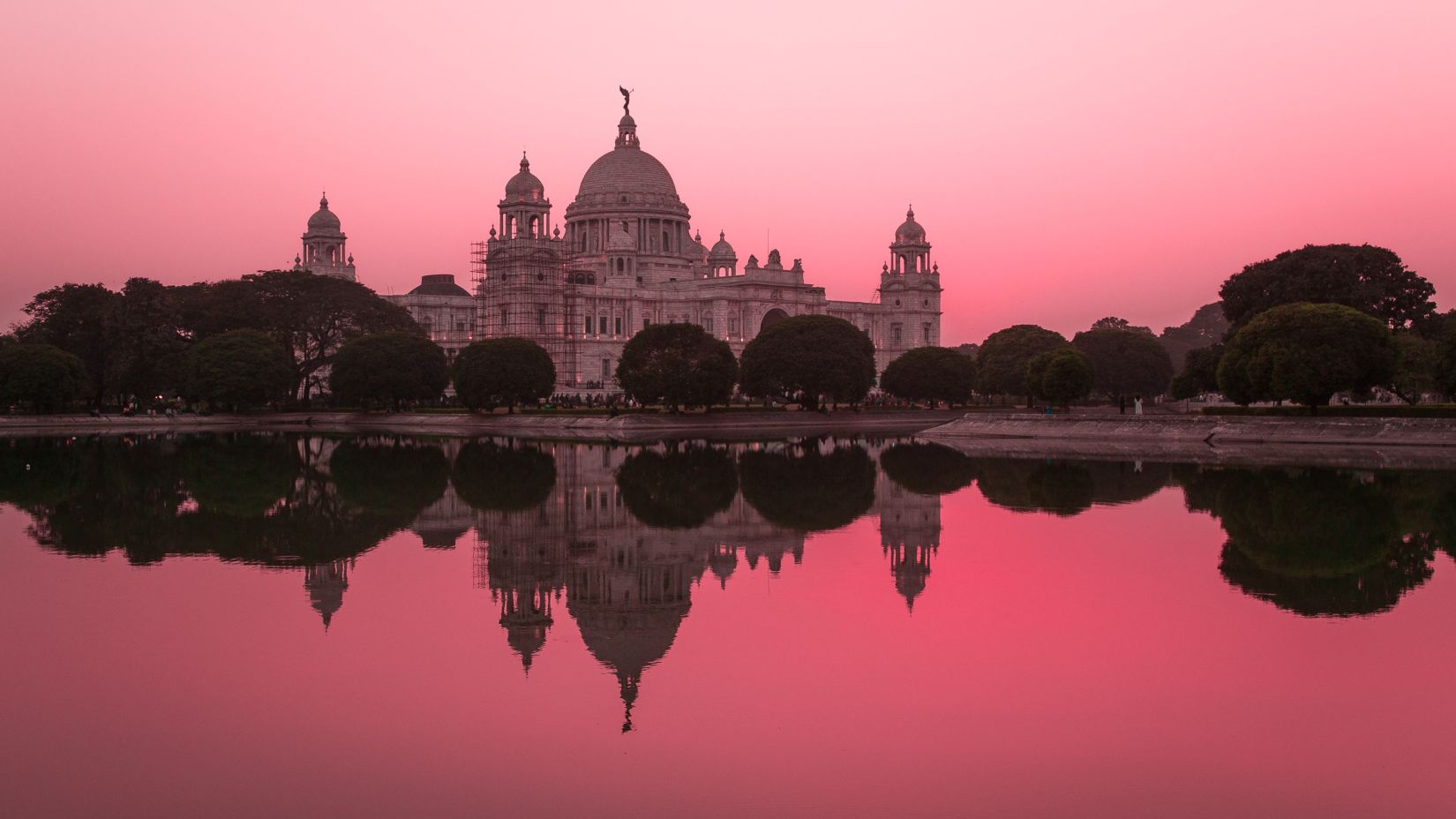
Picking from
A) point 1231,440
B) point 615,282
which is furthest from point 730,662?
point 615,282

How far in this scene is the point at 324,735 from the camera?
36.7 ft

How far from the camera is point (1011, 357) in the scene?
310ft

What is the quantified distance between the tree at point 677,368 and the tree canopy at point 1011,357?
2626 cm

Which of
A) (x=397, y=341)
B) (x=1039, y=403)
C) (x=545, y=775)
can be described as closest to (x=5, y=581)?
(x=545, y=775)

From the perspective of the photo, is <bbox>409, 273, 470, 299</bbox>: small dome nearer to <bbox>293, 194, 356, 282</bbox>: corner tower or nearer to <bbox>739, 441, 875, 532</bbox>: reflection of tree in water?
<bbox>293, 194, 356, 282</bbox>: corner tower

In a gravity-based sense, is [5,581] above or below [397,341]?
below

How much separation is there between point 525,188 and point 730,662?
10242 centimetres

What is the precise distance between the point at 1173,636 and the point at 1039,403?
77276mm

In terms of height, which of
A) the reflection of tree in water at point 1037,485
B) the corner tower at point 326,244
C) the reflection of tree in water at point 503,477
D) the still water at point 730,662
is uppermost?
the corner tower at point 326,244

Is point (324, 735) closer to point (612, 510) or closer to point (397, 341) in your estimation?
point (612, 510)

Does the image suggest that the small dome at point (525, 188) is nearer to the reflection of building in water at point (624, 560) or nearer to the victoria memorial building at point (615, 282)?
the victoria memorial building at point (615, 282)

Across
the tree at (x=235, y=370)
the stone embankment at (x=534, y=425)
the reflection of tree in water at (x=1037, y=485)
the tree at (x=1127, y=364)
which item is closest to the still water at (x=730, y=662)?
the reflection of tree in water at (x=1037, y=485)

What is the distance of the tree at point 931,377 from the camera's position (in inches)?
3273

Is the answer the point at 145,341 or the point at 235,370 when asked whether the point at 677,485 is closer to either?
the point at 235,370
